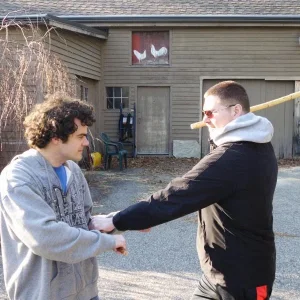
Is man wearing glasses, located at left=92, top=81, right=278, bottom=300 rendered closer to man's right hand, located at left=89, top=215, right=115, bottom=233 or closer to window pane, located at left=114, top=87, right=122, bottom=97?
man's right hand, located at left=89, top=215, right=115, bottom=233

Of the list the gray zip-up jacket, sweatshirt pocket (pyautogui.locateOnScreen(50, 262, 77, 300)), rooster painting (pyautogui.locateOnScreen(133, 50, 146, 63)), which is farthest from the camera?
rooster painting (pyautogui.locateOnScreen(133, 50, 146, 63))

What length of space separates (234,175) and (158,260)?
10.6 feet

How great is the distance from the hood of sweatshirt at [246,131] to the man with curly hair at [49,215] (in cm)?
72

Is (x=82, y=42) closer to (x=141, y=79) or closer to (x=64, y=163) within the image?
(x=141, y=79)

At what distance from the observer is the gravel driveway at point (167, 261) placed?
175 inches

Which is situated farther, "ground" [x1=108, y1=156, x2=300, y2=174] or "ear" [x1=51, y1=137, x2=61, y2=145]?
"ground" [x1=108, y1=156, x2=300, y2=174]

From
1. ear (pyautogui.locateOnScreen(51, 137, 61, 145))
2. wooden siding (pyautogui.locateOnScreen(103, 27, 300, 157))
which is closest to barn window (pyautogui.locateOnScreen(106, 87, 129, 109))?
wooden siding (pyautogui.locateOnScreen(103, 27, 300, 157))

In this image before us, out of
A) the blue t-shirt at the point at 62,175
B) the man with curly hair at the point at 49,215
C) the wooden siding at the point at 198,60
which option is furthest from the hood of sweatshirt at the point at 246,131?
the wooden siding at the point at 198,60

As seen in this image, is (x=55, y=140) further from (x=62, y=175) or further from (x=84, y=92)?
(x=84, y=92)

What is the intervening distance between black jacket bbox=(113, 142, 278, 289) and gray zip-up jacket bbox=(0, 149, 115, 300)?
0.34 m

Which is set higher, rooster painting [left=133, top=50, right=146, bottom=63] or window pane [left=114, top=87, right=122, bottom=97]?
rooster painting [left=133, top=50, right=146, bottom=63]

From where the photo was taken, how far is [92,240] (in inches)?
84.0

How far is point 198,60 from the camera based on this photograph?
47.4 ft

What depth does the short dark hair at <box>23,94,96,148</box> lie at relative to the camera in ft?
7.16
